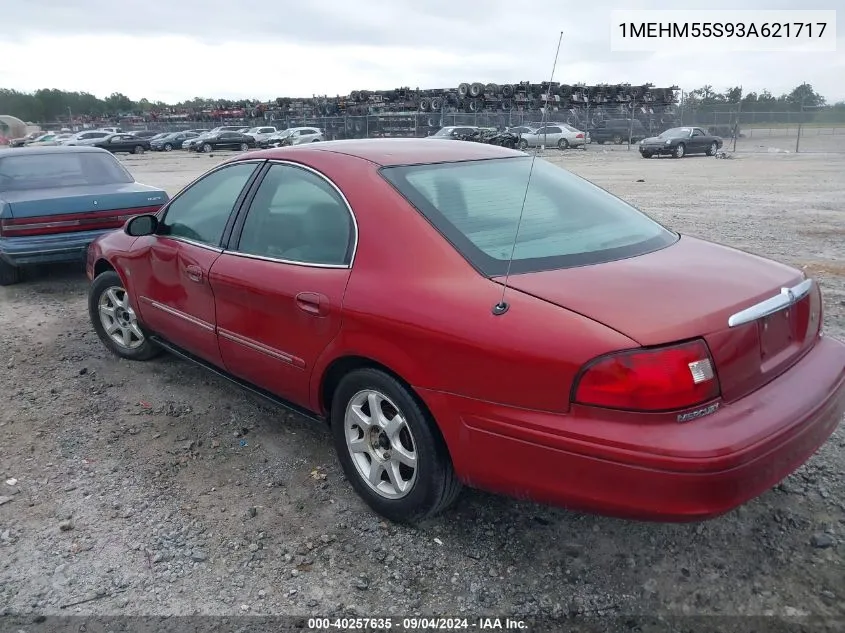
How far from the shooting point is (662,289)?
2434 mm

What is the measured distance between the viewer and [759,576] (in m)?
2.61

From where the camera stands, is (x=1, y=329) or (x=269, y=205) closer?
(x=269, y=205)

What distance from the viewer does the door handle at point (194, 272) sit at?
3.79m

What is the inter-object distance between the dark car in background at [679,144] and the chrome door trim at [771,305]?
93.6 feet

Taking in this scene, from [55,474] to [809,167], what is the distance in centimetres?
2335

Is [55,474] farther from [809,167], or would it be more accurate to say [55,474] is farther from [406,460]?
[809,167]

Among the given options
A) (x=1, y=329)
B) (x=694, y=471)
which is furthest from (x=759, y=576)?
(x=1, y=329)

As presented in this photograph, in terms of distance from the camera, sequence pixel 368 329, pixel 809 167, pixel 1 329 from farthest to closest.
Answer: pixel 809 167
pixel 1 329
pixel 368 329

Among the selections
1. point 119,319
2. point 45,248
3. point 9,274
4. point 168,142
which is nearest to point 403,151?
point 119,319

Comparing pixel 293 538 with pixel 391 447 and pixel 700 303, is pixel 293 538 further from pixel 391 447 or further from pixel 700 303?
pixel 700 303

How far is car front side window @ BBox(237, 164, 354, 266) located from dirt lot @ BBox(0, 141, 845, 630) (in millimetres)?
1093

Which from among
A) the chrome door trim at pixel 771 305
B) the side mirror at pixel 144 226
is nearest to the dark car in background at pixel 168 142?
the side mirror at pixel 144 226

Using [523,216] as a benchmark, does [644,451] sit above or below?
below

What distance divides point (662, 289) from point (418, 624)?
4.79 feet
